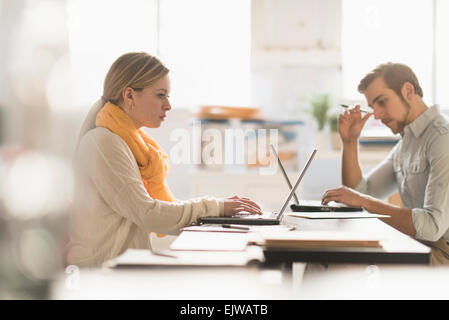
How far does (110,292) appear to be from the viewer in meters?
0.66

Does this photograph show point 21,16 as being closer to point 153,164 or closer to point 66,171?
point 66,171

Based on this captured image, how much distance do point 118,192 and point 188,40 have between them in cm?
226

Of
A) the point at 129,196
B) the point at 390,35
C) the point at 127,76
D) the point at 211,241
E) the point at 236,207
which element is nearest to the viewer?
Answer: the point at 211,241

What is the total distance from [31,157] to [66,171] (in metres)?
0.05

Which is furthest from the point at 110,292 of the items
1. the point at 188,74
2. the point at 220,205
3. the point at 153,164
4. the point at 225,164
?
the point at 188,74

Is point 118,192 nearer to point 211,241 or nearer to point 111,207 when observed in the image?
point 111,207

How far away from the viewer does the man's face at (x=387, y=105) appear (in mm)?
1858

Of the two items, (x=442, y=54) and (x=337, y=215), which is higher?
(x=442, y=54)

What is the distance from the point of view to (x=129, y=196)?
49.8 inches

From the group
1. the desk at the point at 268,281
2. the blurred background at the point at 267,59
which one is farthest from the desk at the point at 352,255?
the blurred background at the point at 267,59

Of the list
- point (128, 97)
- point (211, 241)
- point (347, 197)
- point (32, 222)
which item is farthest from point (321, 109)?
point (32, 222)

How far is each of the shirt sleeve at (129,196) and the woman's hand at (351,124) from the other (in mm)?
1025

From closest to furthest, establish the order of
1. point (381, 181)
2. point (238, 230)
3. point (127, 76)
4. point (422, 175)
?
1. point (238, 230)
2. point (127, 76)
3. point (422, 175)
4. point (381, 181)

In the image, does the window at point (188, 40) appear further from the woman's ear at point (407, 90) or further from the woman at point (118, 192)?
the woman at point (118, 192)
